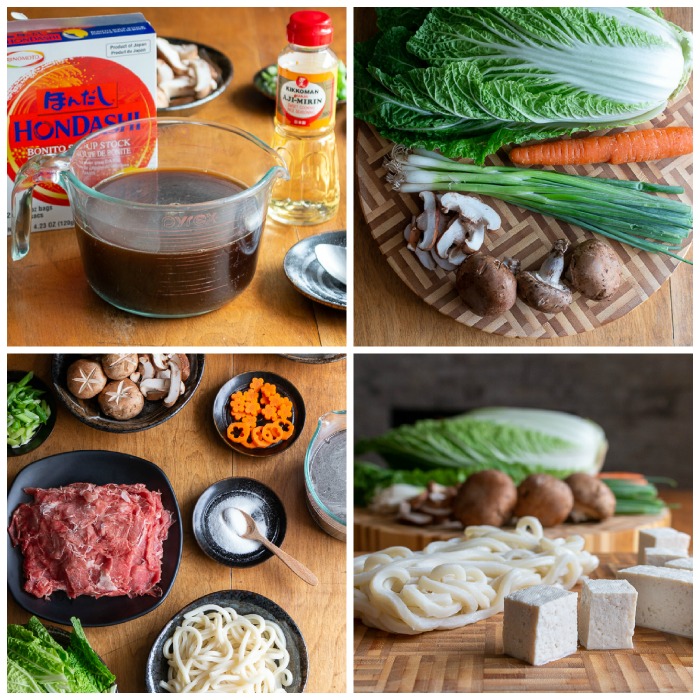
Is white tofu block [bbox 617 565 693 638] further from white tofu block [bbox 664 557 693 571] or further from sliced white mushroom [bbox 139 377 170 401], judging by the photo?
sliced white mushroom [bbox 139 377 170 401]

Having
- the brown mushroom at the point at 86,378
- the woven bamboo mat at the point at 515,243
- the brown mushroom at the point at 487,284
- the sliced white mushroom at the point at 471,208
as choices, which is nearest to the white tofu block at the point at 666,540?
the woven bamboo mat at the point at 515,243

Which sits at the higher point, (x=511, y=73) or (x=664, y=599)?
(x=511, y=73)

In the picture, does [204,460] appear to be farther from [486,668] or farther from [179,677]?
[486,668]

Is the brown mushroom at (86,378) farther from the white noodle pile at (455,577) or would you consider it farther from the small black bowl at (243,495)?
the white noodle pile at (455,577)

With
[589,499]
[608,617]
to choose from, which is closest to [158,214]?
[608,617]

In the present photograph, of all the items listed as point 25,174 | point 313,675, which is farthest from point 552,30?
point 313,675

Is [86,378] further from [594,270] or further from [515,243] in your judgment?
[594,270]
